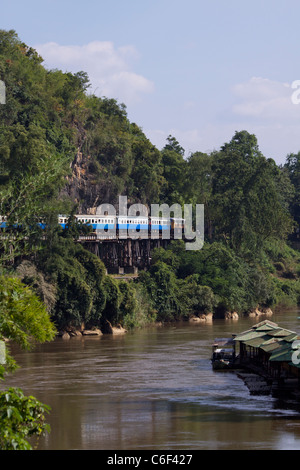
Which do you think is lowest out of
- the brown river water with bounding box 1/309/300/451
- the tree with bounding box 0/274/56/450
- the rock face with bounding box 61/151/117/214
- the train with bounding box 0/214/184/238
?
the brown river water with bounding box 1/309/300/451

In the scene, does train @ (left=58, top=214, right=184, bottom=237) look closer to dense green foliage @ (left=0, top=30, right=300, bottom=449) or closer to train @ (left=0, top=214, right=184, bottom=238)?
train @ (left=0, top=214, right=184, bottom=238)

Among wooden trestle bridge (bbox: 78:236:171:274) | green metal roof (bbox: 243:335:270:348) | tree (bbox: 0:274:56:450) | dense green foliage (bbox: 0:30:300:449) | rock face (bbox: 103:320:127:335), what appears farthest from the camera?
wooden trestle bridge (bbox: 78:236:171:274)

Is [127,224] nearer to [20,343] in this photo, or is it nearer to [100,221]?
[100,221]

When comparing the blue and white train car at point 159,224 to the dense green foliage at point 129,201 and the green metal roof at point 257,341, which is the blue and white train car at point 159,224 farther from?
the green metal roof at point 257,341

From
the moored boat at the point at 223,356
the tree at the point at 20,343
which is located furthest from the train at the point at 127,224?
the tree at the point at 20,343

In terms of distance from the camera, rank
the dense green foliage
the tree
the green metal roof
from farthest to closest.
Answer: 1. the dense green foliage
2. the green metal roof
3. the tree

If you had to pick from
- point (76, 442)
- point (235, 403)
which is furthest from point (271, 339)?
point (76, 442)

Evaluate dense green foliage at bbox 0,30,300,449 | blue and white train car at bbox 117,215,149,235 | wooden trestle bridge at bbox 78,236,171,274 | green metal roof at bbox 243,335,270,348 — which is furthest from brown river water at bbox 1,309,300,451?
blue and white train car at bbox 117,215,149,235

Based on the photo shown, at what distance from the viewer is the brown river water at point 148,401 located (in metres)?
24.3

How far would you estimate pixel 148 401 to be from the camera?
102 ft

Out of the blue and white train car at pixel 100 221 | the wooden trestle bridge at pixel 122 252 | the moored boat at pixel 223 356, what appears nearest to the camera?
the moored boat at pixel 223 356

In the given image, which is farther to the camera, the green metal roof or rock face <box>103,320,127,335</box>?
rock face <box>103,320,127,335</box>

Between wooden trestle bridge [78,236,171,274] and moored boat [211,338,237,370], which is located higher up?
wooden trestle bridge [78,236,171,274]

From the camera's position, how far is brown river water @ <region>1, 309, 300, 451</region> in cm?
2430
